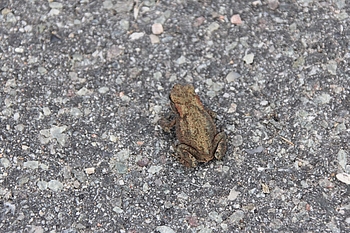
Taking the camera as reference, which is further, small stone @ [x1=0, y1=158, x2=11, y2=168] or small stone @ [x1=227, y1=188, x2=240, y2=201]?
small stone @ [x1=0, y1=158, x2=11, y2=168]

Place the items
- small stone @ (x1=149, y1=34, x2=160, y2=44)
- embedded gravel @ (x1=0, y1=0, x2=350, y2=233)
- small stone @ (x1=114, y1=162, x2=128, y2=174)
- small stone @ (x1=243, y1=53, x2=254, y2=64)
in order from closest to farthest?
1. embedded gravel @ (x1=0, y1=0, x2=350, y2=233)
2. small stone @ (x1=114, y1=162, x2=128, y2=174)
3. small stone @ (x1=243, y1=53, x2=254, y2=64)
4. small stone @ (x1=149, y1=34, x2=160, y2=44)

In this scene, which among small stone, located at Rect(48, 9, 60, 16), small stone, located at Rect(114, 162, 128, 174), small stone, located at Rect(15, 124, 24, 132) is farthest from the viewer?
small stone, located at Rect(48, 9, 60, 16)

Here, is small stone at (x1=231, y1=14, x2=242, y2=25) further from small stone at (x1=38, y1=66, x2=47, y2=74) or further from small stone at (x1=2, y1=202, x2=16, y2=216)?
small stone at (x1=2, y1=202, x2=16, y2=216)

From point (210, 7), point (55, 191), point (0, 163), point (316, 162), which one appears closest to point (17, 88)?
point (0, 163)

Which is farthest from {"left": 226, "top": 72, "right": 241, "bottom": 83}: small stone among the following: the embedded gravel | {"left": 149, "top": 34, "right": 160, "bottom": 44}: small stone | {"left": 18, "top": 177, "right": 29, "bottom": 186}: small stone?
{"left": 18, "top": 177, "right": 29, "bottom": 186}: small stone

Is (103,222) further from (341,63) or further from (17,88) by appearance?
(341,63)

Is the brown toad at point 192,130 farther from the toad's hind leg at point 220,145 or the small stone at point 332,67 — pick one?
the small stone at point 332,67

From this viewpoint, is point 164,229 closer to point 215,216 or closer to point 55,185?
point 215,216

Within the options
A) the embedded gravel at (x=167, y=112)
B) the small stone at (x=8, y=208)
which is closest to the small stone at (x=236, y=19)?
the embedded gravel at (x=167, y=112)
